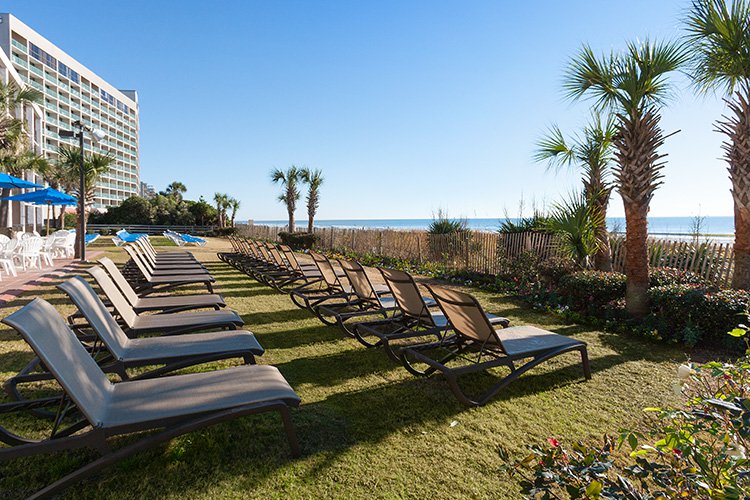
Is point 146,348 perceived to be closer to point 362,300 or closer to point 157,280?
point 362,300

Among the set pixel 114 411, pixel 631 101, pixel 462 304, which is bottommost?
pixel 114 411

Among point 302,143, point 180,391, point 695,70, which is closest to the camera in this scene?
point 180,391

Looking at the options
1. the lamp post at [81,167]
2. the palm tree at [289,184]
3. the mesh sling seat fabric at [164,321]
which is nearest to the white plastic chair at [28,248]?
the lamp post at [81,167]

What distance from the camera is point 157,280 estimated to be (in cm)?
736

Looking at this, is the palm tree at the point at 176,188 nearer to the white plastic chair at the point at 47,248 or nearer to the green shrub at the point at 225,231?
the green shrub at the point at 225,231

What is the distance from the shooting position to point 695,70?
728 centimetres

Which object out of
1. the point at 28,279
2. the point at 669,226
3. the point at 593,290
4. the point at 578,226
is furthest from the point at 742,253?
the point at 669,226

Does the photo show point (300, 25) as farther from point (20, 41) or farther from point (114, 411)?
point (20, 41)

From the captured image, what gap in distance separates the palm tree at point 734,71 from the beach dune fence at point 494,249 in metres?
0.93

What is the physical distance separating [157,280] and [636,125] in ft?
27.3

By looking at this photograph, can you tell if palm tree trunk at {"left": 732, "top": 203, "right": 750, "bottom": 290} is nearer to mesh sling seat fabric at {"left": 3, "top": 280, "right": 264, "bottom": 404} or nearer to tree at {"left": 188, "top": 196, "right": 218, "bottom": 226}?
mesh sling seat fabric at {"left": 3, "top": 280, "right": 264, "bottom": 404}

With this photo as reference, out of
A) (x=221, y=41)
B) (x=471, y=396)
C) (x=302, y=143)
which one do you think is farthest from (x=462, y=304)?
(x=302, y=143)

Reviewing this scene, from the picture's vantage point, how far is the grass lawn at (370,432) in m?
2.47

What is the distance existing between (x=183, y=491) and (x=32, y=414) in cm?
169
